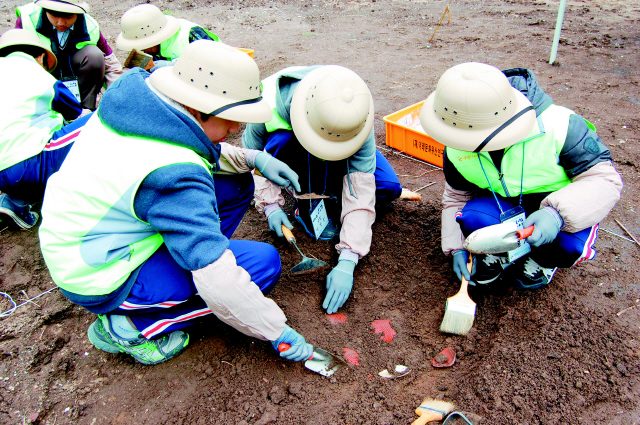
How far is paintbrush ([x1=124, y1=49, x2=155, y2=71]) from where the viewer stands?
118 inches

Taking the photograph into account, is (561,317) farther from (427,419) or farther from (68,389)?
(68,389)

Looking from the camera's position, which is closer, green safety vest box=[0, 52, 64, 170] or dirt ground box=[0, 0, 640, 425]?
dirt ground box=[0, 0, 640, 425]

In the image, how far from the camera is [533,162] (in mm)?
1843

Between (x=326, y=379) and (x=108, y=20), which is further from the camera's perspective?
(x=108, y=20)

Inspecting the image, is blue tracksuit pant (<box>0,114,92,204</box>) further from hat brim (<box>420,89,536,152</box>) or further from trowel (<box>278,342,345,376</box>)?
hat brim (<box>420,89,536,152</box>)

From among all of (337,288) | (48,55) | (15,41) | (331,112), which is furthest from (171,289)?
(48,55)

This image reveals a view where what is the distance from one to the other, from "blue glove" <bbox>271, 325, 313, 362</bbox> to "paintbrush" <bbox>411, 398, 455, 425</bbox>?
48 centimetres

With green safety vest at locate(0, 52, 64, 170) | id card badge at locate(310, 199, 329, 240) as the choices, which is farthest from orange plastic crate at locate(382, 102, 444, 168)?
green safety vest at locate(0, 52, 64, 170)

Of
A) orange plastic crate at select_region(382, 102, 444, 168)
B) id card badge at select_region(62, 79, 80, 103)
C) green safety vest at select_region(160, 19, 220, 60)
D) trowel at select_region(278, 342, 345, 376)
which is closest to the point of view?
trowel at select_region(278, 342, 345, 376)

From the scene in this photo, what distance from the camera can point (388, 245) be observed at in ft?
8.45

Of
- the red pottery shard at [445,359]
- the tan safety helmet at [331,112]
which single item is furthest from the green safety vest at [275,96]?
the red pottery shard at [445,359]

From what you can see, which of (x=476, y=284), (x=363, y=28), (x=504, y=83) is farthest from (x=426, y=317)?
(x=363, y=28)

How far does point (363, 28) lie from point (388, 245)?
4.98m

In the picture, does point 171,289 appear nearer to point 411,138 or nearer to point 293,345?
point 293,345
